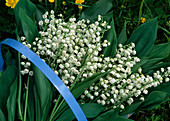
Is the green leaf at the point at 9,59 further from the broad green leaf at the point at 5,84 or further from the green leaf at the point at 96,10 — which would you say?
the green leaf at the point at 96,10

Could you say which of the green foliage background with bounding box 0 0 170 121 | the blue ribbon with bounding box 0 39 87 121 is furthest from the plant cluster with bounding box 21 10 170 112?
the green foliage background with bounding box 0 0 170 121

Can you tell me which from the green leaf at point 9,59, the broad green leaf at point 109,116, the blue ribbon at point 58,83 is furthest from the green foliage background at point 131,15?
the blue ribbon at point 58,83

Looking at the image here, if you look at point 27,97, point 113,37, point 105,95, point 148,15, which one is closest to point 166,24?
point 148,15

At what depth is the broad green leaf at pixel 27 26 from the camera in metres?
0.87

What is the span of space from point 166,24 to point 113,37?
0.51 meters

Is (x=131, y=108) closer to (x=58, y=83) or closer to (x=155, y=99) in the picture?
(x=155, y=99)

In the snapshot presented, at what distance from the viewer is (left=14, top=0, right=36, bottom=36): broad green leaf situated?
93 centimetres

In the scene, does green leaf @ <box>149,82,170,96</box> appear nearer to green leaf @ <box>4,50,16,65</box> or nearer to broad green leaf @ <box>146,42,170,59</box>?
broad green leaf @ <box>146,42,170,59</box>

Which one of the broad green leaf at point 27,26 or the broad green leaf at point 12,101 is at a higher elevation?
the broad green leaf at point 27,26

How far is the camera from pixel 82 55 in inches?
34.1

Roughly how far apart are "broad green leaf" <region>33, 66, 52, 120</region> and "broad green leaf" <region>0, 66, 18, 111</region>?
102 mm

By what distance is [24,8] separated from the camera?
955mm

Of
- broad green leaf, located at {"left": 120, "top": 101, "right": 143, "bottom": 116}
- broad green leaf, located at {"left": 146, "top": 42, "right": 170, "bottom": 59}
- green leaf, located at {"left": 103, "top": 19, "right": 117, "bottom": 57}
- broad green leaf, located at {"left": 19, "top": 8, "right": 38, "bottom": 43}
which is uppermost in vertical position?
broad green leaf, located at {"left": 19, "top": 8, "right": 38, "bottom": 43}

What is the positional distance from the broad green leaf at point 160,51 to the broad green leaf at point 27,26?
55cm
